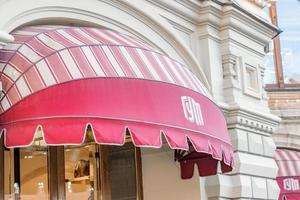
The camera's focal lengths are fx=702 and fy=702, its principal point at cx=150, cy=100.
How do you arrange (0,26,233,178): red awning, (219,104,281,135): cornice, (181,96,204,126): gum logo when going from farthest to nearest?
(219,104,281,135): cornice
(181,96,204,126): gum logo
(0,26,233,178): red awning

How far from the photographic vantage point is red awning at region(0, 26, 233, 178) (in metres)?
5.54

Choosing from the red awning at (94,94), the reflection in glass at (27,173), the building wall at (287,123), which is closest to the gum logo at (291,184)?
the building wall at (287,123)

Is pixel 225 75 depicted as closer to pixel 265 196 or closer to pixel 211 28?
pixel 211 28

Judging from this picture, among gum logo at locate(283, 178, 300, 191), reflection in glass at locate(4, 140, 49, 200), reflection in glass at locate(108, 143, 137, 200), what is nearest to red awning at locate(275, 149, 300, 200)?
gum logo at locate(283, 178, 300, 191)

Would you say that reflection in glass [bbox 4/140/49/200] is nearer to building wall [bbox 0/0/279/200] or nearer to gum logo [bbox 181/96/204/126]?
building wall [bbox 0/0/279/200]

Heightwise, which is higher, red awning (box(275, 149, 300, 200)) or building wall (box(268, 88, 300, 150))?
building wall (box(268, 88, 300, 150))

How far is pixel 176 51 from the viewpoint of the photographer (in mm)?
8547

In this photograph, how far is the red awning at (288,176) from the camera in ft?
41.1

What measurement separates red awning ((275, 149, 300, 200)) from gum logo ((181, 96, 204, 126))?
604 cm

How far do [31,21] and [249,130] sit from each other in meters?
3.63

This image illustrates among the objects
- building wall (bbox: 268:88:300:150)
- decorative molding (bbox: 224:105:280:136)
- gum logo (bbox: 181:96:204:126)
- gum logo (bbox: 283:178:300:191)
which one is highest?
→ building wall (bbox: 268:88:300:150)

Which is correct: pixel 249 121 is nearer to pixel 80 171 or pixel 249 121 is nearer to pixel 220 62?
pixel 220 62

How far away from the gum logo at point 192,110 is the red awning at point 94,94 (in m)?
0.01

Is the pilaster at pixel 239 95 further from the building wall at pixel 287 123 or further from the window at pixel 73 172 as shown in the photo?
the building wall at pixel 287 123
